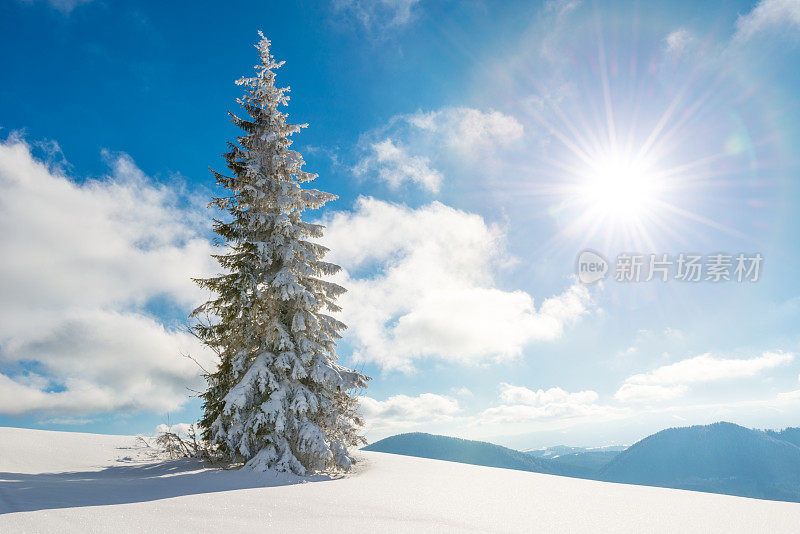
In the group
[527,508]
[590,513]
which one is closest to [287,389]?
[527,508]

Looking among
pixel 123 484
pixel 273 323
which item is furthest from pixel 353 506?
pixel 273 323

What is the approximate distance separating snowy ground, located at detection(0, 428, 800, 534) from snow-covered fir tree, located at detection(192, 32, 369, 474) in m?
1.60

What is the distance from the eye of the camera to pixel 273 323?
12414 millimetres

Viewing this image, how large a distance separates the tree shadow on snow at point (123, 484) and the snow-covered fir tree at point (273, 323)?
1.06 metres

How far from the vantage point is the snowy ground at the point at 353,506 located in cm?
496

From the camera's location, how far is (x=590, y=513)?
6316 mm

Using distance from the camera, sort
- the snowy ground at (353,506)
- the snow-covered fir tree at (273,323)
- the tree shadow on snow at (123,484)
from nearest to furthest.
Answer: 1. the snowy ground at (353,506)
2. the tree shadow on snow at (123,484)
3. the snow-covered fir tree at (273,323)

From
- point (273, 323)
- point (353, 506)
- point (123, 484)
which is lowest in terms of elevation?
point (123, 484)

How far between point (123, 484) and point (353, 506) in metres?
5.10

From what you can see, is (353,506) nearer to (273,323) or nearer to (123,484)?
(123,484)

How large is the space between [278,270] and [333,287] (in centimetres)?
200

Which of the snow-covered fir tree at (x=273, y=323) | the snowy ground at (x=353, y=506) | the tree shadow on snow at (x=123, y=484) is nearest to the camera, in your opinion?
the snowy ground at (x=353, y=506)

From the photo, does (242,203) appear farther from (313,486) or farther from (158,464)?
(313,486)

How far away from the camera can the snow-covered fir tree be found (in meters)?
11.1
